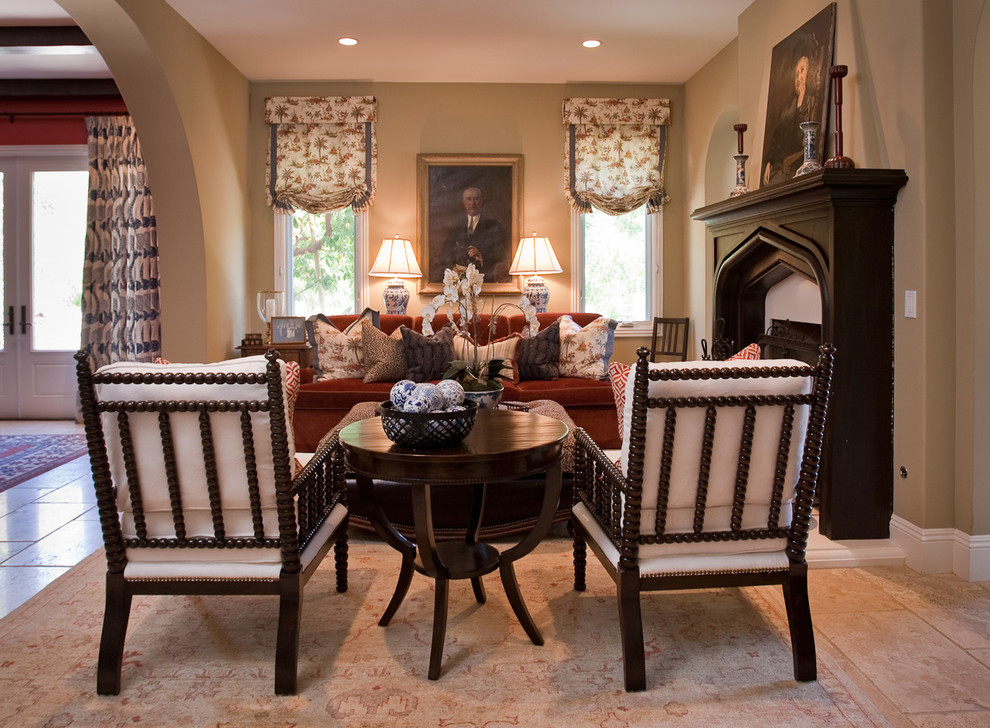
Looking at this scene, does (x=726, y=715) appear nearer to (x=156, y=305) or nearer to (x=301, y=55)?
(x=301, y=55)

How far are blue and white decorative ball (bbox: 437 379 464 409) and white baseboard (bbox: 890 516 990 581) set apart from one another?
205cm

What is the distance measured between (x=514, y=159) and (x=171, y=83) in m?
2.84

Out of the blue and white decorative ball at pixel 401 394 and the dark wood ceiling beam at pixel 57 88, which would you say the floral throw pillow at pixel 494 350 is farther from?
the dark wood ceiling beam at pixel 57 88

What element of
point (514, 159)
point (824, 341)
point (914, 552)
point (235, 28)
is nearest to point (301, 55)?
point (235, 28)

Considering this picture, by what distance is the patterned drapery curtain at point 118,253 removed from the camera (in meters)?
7.19

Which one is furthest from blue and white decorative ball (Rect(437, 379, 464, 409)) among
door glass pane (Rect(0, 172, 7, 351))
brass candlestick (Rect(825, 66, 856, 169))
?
door glass pane (Rect(0, 172, 7, 351))

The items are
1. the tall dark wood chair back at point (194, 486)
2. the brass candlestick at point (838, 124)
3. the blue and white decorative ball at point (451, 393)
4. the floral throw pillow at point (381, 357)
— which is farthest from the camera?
the floral throw pillow at point (381, 357)

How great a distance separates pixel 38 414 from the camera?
7.65 metres

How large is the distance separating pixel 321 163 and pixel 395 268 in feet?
3.66

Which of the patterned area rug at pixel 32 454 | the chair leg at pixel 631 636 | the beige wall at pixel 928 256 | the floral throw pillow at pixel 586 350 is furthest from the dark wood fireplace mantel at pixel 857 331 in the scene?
the patterned area rug at pixel 32 454

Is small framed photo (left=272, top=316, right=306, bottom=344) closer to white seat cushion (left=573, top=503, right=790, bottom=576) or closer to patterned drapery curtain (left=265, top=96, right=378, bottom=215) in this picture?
patterned drapery curtain (left=265, top=96, right=378, bottom=215)

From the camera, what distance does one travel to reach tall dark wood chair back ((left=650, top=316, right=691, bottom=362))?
6848 mm

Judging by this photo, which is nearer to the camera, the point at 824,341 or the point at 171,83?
the point at 824,341

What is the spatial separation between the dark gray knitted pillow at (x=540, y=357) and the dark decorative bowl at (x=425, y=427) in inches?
126
